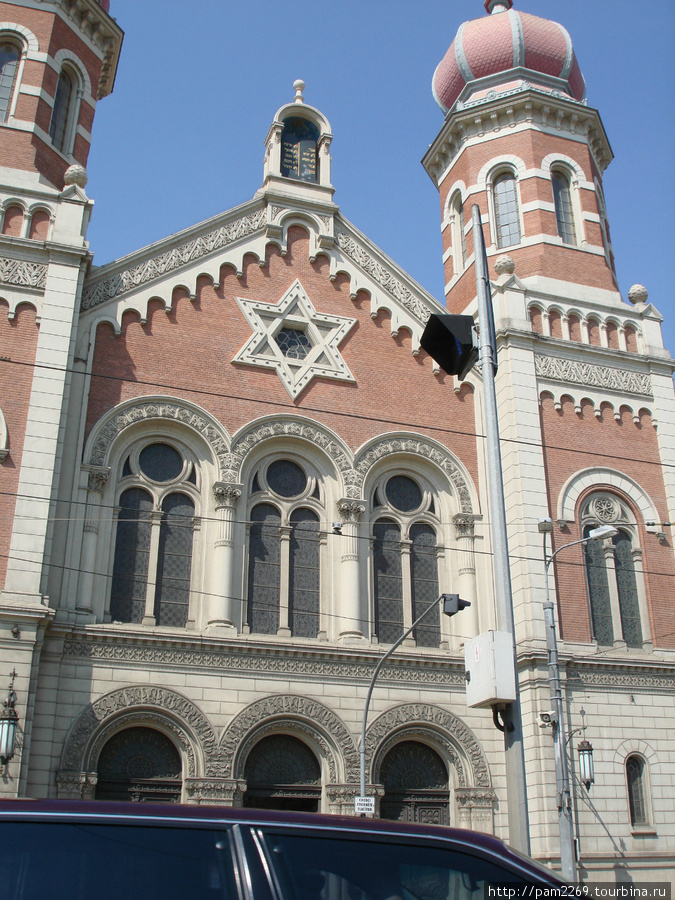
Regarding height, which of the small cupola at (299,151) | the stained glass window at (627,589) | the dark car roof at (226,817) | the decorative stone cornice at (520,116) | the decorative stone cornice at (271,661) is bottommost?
the dark car roof at (226,817)

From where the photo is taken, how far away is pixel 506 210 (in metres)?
26.3

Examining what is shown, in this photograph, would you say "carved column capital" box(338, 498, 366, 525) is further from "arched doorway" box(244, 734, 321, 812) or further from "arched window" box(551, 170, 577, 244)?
"arched window" box(551, 170, 577, 244)

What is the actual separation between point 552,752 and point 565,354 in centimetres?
998

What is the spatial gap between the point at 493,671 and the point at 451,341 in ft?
12.3

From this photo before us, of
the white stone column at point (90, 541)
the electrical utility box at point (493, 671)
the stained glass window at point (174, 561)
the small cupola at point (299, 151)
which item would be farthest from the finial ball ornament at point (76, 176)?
the electrical utility box at point (493, 671)

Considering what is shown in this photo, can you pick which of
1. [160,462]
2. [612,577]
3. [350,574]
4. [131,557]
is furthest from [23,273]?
[612,577]

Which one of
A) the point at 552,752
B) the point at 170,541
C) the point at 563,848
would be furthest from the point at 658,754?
the point at 170,541

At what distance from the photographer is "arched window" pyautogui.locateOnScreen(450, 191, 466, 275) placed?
2734cm

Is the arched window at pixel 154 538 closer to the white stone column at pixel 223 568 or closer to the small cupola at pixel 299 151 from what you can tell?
the white stone column at pixel 223 568

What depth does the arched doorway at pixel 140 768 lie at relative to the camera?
16.6 m

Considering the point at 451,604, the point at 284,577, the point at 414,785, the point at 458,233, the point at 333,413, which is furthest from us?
the point at 458,233

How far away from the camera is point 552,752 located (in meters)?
18.0

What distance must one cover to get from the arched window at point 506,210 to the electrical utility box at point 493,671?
1928 cm

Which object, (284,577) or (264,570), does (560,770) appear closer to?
(284,577)
